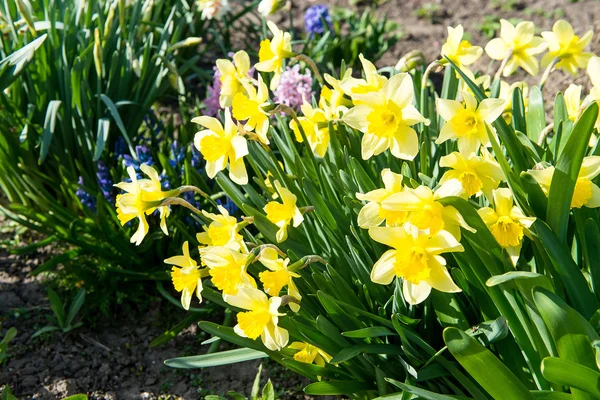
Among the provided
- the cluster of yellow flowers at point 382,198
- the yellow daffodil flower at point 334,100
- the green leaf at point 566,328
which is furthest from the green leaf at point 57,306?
the green leaf at point 566,328

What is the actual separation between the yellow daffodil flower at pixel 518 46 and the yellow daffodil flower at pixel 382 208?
783 mm

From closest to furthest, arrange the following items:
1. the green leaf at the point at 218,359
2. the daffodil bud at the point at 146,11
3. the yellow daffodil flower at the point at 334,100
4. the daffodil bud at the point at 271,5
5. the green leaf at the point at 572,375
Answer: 1. the green leaf at the point at 572,375
2. the yellow daffodil flower at the point at 334,100
3. the green leaf at the point at 218,359
4. the daffodil bud at the point at 271,5
5. the daffodil bud at the point at 146,11

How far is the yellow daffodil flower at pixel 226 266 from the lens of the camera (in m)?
1.50

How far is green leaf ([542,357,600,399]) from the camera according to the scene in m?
1.23

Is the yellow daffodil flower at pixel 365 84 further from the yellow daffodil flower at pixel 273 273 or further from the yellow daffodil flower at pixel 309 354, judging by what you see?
the yellow daffodil flower at pixel 309 354

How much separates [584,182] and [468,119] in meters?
0.28

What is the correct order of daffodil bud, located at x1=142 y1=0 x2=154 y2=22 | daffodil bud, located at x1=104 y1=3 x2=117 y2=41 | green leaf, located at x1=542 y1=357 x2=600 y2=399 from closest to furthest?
1. green leaf, located at x1=542 y1=357 x2=600 y2=399
2. daffodil bud, located at x1=104 y1=3 x2=117 y2=41
3. daffodil bud, located at x1=142 y1=0 x2=154 y2=22

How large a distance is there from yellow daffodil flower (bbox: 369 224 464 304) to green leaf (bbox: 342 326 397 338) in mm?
236

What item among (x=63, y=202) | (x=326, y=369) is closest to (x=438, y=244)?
(x=326, y=369)

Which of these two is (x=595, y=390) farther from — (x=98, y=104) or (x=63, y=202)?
(x=63, y=202)

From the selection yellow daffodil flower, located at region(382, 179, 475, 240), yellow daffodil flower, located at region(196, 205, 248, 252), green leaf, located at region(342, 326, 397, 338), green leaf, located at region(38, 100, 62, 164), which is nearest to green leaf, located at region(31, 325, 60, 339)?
green leaf, located at region(38, 100, 62, 164)

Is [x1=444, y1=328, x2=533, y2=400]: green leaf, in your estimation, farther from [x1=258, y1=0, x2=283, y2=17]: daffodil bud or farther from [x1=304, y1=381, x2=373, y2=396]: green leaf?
[x1=258, y1=0, x2=283, y2=17]: daffodil bud

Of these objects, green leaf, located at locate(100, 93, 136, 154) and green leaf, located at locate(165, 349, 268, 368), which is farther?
green leaf, located at locate(100, 93, 136, 154)

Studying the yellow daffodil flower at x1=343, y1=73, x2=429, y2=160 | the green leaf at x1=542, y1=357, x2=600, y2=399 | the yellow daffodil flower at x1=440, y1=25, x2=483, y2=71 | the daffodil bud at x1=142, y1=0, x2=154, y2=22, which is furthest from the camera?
the daffodil bud at x1=142, y1=0, x2=154, y2=22
